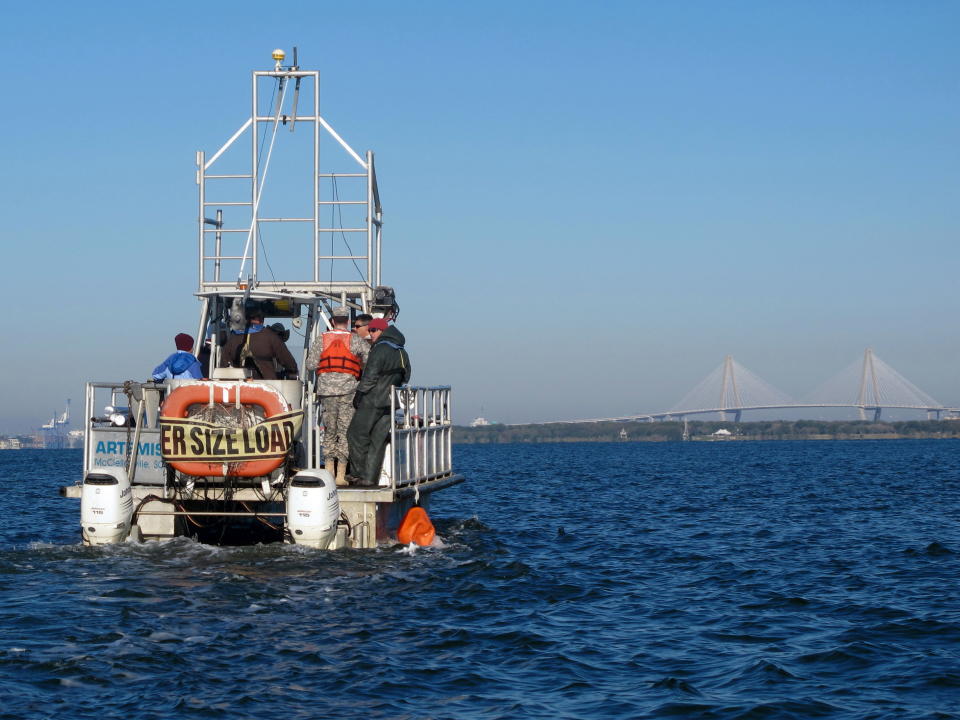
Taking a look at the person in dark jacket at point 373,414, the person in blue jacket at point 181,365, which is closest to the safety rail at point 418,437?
the person in dark jacket at point 373,414

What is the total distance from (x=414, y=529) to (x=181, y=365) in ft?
11.3

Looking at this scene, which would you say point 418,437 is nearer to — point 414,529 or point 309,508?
point 414,529

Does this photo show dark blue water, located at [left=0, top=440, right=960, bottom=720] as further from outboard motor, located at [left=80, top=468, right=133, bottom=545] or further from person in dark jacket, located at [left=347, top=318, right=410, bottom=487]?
person in dark jacket, located at [left=347, top=318, right=410, bottom=487]

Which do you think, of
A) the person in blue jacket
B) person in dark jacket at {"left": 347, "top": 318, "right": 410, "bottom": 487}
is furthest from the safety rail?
the person in blue jacket

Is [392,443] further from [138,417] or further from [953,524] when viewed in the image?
[953,524]

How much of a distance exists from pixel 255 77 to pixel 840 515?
45.4ft

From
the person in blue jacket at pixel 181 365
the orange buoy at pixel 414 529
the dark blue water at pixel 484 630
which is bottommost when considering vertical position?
the dark blue water at pixel 484 630

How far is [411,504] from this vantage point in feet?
50.1

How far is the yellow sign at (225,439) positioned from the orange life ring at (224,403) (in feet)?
0.22

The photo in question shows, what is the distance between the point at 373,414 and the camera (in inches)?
524

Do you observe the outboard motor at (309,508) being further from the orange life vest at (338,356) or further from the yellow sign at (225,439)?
the orange life vest at (338,356)

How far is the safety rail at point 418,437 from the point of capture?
13.8 metres

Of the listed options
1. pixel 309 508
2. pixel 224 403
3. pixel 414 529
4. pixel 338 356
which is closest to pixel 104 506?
pixel 224 403

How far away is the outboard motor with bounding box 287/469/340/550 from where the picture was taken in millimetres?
11930
